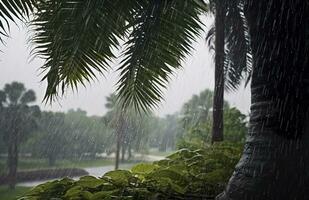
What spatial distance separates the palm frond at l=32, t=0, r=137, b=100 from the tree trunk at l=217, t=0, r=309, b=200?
1.20 metres

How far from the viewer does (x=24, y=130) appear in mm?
14031

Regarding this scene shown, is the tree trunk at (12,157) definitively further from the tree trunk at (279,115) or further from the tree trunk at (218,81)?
the tree trunk at (279,115)

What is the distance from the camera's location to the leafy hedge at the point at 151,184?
2.52 metres

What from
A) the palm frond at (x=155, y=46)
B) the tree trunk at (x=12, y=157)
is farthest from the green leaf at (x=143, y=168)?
the tree trunk at (x=12, y=157)

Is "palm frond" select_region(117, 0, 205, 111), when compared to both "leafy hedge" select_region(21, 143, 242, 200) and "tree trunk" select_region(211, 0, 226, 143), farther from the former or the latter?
"tree trunk" select_region(211, 0, 226, 143)

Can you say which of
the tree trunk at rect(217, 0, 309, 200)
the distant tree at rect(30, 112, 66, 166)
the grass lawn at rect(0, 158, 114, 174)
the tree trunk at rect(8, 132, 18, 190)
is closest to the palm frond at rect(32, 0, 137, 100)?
the tree trunk at rect(217, 0, 309, 200)

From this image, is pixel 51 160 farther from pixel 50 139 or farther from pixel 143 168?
pixel 143 168

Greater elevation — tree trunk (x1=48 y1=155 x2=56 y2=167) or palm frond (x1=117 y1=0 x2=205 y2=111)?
palm frond (x1=117 y1=0 x2=205 y2=111)

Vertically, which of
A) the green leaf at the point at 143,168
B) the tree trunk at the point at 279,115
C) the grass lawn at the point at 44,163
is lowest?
the grass lawn at the point at 44,163

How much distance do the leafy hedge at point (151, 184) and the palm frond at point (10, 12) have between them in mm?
1058

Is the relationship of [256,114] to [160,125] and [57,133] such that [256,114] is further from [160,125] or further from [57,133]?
[160,125]

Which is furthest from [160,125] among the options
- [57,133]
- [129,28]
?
[129,28]

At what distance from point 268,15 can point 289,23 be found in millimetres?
149

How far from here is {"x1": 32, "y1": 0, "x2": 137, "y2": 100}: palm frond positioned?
3123mm
